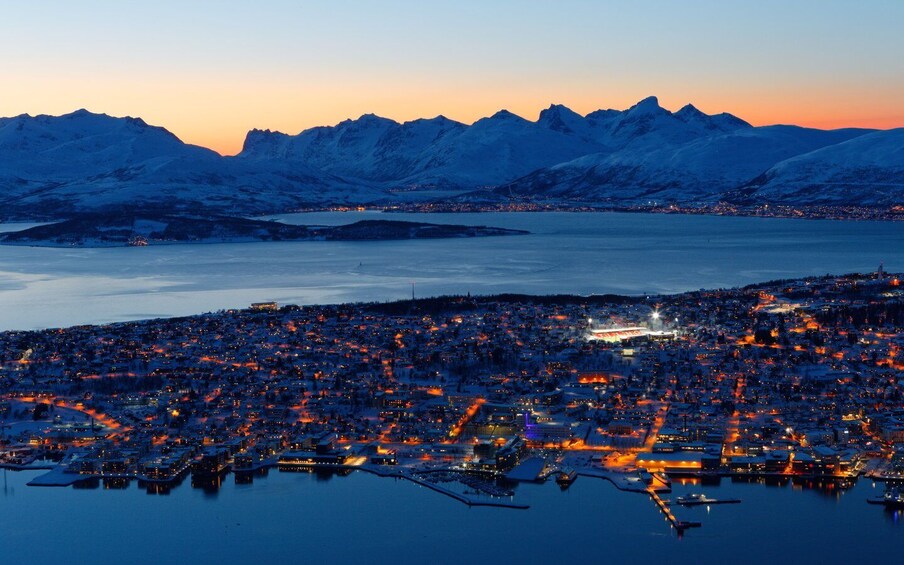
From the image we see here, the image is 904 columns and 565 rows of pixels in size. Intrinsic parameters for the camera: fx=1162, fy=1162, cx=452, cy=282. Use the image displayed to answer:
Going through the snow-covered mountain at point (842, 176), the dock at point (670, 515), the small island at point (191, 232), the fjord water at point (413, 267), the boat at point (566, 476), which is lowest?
the dock at point (670, 515)

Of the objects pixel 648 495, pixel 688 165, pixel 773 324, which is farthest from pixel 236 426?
pixel 688 165

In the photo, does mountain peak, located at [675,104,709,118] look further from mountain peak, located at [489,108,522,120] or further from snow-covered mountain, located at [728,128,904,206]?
snow-covered mountain, located at [728,128,904,206]

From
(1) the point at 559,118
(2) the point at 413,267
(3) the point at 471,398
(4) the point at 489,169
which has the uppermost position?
(1) the point at 559,118

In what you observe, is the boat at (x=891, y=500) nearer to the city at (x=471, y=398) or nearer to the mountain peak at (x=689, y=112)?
the city at (x=471, y=398)

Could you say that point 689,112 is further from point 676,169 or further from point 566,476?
point 566,476

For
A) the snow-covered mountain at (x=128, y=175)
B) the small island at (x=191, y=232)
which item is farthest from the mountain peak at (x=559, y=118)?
the small island at (x=191, y=232)

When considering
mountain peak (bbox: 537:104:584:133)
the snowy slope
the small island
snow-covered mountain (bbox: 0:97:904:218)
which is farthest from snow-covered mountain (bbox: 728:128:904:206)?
mountain peak (bbox: 537:104:584:133)

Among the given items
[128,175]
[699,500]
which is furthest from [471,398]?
[128,175]
